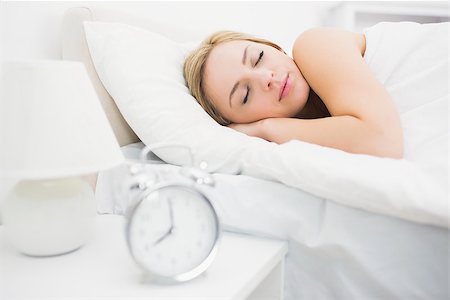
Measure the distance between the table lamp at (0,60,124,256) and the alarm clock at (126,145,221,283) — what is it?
0.27 feet

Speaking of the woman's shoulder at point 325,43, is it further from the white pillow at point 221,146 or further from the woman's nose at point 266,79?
the white pillow at point 221,146

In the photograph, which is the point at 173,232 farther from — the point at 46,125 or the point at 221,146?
the point at 221,146

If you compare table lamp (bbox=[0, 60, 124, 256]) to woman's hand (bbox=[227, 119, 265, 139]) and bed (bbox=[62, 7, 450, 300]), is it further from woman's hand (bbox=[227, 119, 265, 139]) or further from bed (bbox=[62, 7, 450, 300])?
woman's hand (bbox=[227, 119, 265, 139])

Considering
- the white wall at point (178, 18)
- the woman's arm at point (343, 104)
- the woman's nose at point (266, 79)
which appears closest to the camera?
the woman's arm at point (343, 104)

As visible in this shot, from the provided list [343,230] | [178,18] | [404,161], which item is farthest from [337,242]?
[178,18]

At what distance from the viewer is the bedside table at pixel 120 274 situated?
0.59 m

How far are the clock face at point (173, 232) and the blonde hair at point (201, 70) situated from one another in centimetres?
62

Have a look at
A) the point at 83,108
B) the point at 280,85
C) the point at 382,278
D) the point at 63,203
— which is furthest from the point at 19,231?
the point at 280,85

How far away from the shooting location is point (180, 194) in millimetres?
621

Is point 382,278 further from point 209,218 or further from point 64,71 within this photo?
point 64,71

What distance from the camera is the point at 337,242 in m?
0.74

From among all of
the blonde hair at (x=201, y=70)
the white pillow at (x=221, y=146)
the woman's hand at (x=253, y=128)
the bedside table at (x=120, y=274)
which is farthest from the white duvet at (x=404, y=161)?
the blonde hair at (x=201, y=70)

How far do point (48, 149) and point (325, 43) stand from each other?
2.45 feet

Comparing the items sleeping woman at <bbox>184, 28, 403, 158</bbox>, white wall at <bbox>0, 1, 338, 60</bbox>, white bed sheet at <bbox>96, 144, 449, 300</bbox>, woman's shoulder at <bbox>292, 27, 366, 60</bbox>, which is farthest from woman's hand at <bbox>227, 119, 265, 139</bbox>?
white wall at <bbox>0, 1, 338, 60</bbox>
